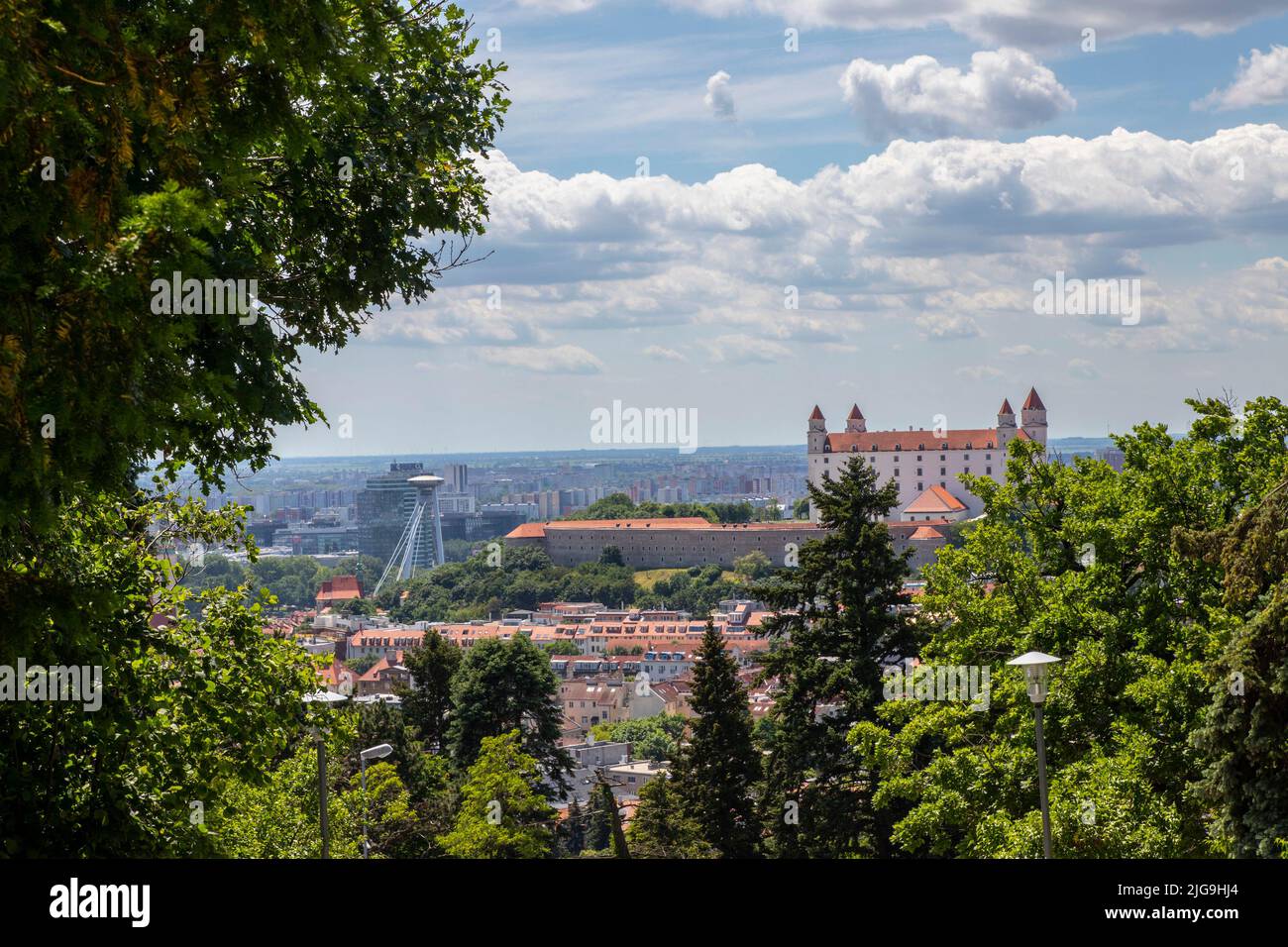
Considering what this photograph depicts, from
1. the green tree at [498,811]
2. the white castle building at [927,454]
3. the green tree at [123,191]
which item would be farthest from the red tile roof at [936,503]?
the green tree at [123,191]

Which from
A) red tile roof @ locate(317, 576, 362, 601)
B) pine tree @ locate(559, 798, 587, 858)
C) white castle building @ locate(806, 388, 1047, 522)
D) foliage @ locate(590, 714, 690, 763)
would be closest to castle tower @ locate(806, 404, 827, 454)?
white castle building @ locate(806, 388, 1047, 522)

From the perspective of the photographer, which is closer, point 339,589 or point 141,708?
point 141,708

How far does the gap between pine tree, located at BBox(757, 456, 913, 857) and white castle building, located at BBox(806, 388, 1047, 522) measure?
109m

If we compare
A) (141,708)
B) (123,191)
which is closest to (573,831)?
(141,708)

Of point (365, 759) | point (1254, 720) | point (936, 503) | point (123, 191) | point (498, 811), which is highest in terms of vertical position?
point (123, 191)

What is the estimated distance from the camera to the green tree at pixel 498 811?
22547mm

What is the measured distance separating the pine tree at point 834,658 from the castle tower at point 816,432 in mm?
115800

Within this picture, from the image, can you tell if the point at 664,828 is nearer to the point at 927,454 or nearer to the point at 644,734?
A: the point at 644,734

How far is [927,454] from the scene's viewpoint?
136 m

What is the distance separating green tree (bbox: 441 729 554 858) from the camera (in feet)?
74.0

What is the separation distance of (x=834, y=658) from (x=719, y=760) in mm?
4401
